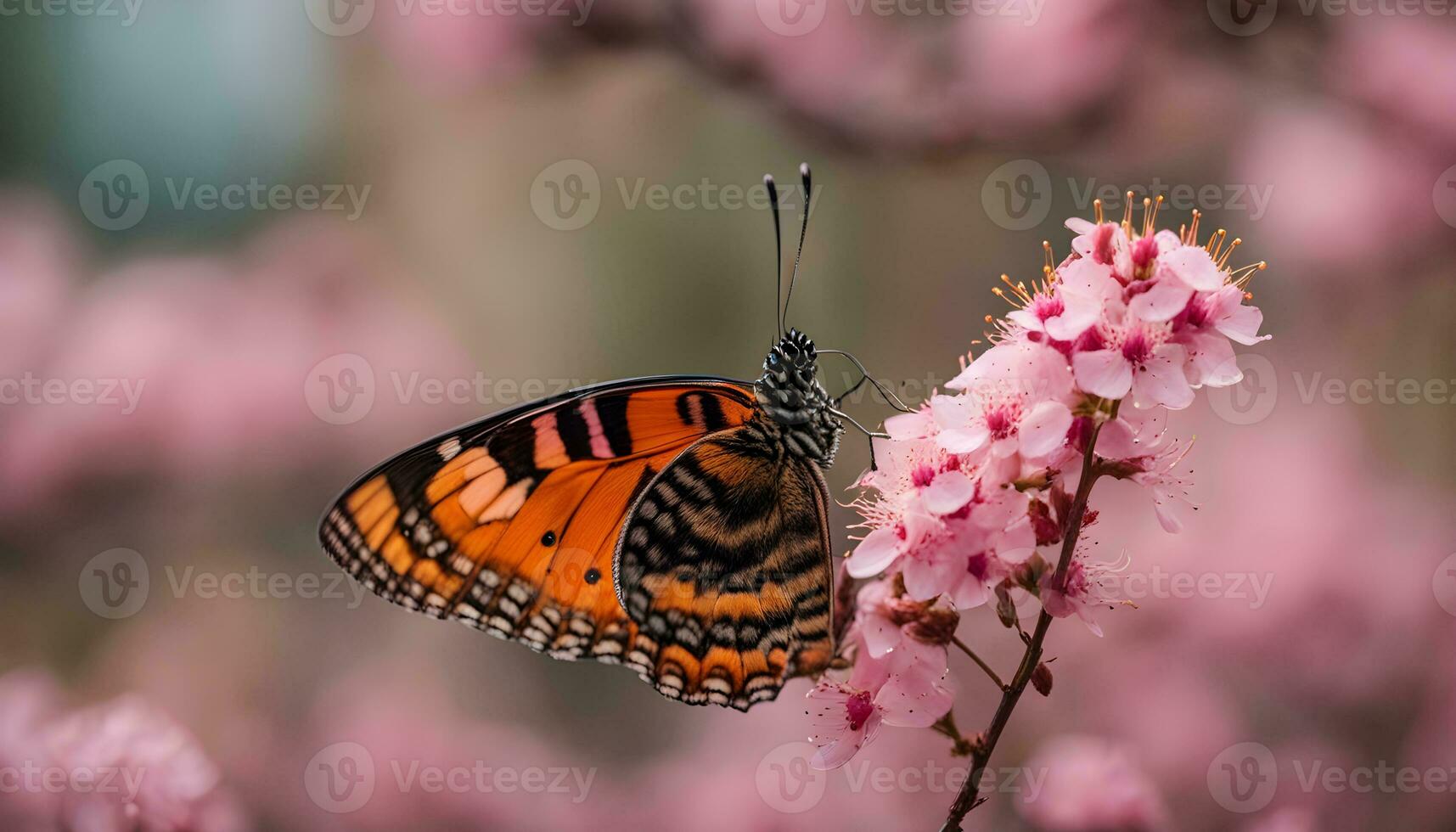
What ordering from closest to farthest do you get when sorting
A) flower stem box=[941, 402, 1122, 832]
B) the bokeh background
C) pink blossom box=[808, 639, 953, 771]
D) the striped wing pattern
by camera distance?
flower stem box=[941, 402, 1122, 832] → pink blossom box=[808, 639, 953, 771] → the striped wing pattern → the bokeh background

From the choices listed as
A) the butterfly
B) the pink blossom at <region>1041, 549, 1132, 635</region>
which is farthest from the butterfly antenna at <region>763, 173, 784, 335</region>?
the pink blossom at <region>1041, 549, 1132, 635</region>

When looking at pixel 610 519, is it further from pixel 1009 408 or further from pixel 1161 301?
pixel 1161 301

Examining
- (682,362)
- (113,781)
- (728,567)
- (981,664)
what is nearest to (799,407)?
(728,567)

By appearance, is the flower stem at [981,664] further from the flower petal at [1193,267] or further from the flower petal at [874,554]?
the flower petal at [1193,267]

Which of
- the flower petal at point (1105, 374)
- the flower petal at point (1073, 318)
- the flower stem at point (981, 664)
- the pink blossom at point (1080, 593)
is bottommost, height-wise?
the flower stem at point (981, 664)

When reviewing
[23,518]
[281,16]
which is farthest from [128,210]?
[23,518]

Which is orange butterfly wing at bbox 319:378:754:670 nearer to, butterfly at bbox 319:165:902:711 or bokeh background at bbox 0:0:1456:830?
butterfly at bbox 319:165:902:711

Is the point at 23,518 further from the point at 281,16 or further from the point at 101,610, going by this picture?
the point at 281,16

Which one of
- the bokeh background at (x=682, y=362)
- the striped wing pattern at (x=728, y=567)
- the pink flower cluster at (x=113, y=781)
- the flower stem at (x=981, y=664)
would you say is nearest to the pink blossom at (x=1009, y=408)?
the flower stem at (x=981, y=664)
